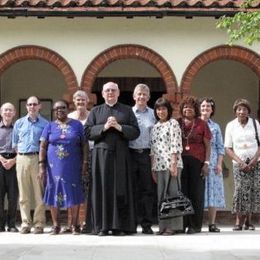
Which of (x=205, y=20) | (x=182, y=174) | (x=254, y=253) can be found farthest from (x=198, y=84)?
(x=254, y=253)

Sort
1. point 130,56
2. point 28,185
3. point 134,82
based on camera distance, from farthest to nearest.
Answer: point 134,82, point 130,56, point 28,185

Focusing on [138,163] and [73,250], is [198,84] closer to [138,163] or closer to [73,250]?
[138,163]

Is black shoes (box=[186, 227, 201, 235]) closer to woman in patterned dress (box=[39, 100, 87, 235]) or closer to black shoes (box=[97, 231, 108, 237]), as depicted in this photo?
black shoes (box=[97, 231, 108, 237])

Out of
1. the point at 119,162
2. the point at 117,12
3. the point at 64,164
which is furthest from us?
the point at 117,12

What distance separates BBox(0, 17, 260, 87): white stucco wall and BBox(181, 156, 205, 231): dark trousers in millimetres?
3012

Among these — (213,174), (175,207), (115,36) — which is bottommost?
(175,207)

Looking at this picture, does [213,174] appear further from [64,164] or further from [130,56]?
[130,56]

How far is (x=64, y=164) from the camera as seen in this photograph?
10086 millimetres

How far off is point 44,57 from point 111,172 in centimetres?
384

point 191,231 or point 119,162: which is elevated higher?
point 119,162

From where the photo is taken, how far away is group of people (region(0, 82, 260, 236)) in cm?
990

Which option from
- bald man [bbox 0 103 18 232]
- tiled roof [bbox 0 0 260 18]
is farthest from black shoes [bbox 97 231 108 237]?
tiled roof [bbox 0 0 260 18]

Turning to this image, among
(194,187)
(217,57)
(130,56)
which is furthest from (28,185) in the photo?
(217,57)

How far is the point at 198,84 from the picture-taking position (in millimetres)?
15469
